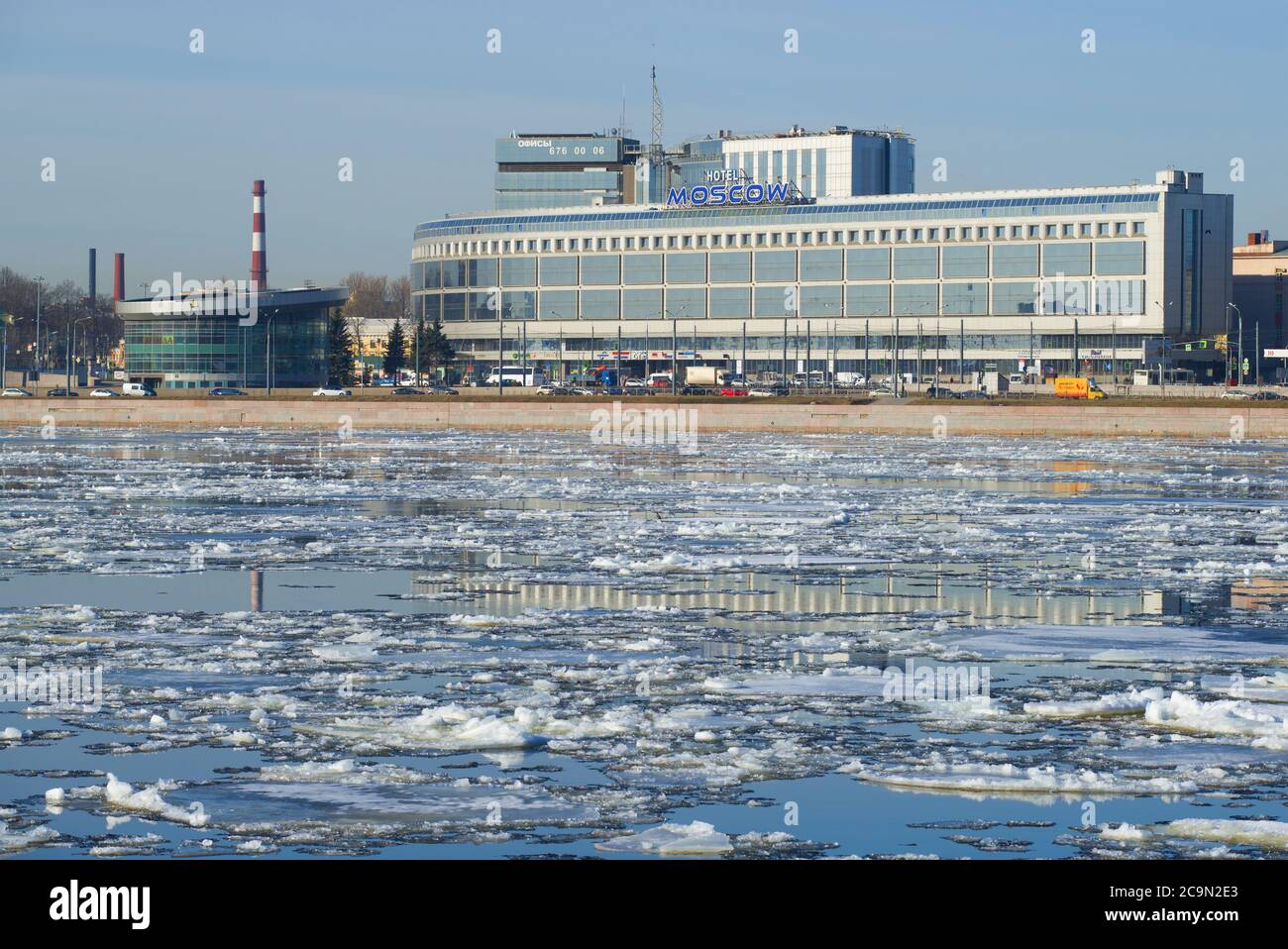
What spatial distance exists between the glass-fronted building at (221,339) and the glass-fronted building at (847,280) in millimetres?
23277

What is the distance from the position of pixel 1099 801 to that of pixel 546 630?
Result: 7177 mm

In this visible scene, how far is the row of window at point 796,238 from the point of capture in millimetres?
154750

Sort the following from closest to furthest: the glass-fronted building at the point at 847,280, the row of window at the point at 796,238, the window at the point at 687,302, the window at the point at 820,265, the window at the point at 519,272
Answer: the glass-fronted building at the point at 847,280 → the row of window at the point at 796,238 → the window at the point at 820,265 → the window at the point at 687,302 → the window at the point at 519,272

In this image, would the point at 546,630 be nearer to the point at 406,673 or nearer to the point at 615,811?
the point at 406,673

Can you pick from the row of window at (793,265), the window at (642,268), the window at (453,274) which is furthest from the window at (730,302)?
the window at (453,274)

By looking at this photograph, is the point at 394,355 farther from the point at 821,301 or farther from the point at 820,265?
the point at 820,265

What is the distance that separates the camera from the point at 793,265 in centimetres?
16800

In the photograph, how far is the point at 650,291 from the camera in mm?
174500

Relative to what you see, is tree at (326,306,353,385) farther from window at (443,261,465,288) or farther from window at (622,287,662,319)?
window at (622,287,662,319)

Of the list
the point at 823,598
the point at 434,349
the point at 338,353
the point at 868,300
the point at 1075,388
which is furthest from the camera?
the point at 868,300

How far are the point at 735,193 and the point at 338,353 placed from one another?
42108mm

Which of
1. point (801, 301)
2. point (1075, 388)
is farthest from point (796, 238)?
point (1075, 388)

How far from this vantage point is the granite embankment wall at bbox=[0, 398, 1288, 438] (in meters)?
67.3

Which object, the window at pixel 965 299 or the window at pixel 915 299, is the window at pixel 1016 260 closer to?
the window at pixel 965 299
